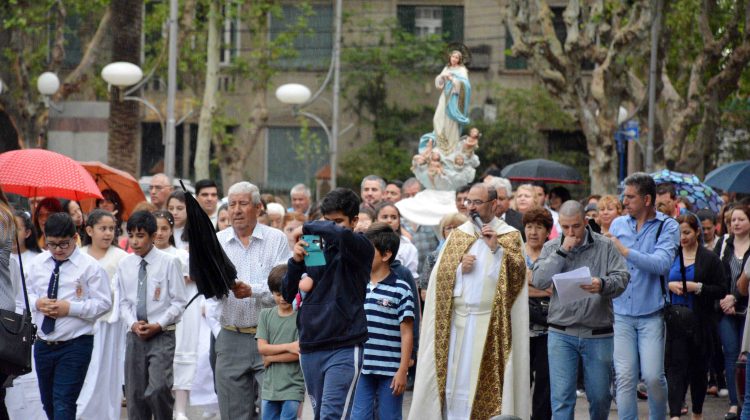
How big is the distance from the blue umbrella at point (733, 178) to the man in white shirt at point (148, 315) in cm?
897

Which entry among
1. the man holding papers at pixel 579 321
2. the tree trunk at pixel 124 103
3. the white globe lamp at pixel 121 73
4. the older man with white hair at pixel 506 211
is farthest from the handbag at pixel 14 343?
the tree trunk at pixel 124 103

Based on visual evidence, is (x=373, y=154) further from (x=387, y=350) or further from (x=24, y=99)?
(x=387, y=350)

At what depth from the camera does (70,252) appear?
10648 mm

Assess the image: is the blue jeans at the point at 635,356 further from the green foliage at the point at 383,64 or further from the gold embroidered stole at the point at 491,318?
the green foliage at the point at 383,64

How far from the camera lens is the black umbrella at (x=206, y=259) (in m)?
9.20

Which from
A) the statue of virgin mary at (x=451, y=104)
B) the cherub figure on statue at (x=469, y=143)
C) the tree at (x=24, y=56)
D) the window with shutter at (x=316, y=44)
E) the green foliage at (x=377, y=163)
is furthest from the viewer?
the window with shutter at (x=316, y=44)

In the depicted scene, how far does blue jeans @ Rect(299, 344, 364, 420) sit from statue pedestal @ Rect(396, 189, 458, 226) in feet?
25.8

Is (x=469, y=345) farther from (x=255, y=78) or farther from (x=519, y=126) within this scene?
(x=519, y=126)

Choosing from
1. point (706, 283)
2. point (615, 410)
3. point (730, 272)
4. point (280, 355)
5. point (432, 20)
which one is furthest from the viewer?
point (432, 20)

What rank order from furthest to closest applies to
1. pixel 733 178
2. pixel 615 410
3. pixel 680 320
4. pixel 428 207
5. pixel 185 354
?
pixel 733 178 → pixel 428 207 → pixel 615 410 → pixel 185 354 → pixel 680 320

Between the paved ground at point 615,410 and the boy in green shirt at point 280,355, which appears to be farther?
the paved ground at point 615,410

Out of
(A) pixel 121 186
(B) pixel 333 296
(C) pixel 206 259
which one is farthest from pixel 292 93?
(B) pixel 333 296

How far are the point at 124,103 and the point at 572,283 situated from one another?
19.7 meters

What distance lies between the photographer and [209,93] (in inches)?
1147
